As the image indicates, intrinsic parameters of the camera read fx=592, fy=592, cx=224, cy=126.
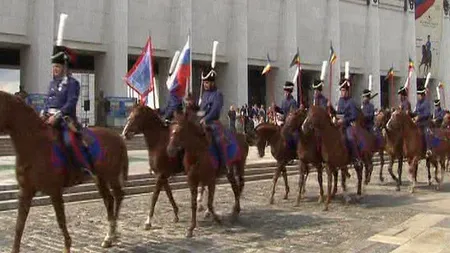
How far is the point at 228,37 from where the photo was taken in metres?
41.0

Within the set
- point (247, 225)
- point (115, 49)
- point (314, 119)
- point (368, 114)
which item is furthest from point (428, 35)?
point (247, 225)

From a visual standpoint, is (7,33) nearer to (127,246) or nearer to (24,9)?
(24,9)

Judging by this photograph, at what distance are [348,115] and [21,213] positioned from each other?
9.01 meters

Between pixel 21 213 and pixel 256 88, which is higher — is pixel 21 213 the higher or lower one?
the lower one

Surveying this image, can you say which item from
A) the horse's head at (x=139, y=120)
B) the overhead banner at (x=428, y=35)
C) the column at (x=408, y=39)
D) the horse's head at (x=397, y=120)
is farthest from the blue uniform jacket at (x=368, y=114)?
the overhead banner at (x=428, y=35)

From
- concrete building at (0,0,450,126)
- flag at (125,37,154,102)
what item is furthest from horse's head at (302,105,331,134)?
concrete building at (0,0,450,126)

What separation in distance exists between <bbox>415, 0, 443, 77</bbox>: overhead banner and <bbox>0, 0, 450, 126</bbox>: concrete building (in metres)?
0.72

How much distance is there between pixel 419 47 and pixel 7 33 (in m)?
40.1

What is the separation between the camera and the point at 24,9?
30.9 m

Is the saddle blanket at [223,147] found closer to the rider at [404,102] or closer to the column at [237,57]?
the rider at [404,102]

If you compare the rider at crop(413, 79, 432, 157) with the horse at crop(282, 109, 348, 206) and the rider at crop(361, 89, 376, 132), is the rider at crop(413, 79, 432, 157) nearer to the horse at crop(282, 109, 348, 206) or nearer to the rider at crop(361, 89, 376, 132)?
the rider at crop(361, 89, 376, 132)

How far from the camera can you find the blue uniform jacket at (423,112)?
1684cm

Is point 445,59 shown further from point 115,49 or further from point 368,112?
point 368,112

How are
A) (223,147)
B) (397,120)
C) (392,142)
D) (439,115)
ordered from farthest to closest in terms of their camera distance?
1. (439,115)
2. (392,142)
3. (397,120)
4. (223,147)
